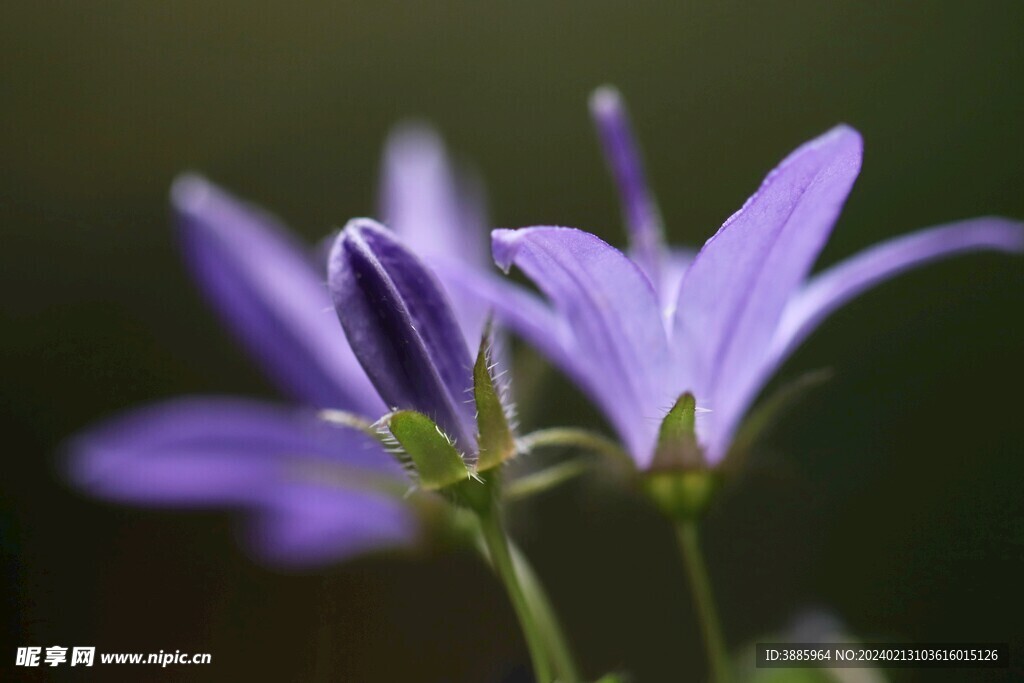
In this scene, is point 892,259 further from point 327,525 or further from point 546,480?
point 327,525

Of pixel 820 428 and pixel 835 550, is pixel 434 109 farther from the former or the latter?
pixel 835 550

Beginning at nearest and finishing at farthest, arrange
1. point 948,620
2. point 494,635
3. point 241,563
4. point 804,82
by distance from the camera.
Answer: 1. point 494,635
2. point 948,620
3. point 241,563
4. point 804,82

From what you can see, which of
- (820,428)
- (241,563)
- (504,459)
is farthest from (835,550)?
(504,459)

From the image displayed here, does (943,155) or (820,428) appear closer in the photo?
(820,428)

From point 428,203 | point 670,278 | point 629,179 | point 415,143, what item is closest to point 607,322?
point 629,179

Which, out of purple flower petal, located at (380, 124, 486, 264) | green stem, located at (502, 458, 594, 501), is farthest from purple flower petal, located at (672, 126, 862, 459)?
purple flower petal, located at (380, 124, 486, 264)

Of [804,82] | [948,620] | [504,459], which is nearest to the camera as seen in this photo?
[504,459]

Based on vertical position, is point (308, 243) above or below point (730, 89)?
below
